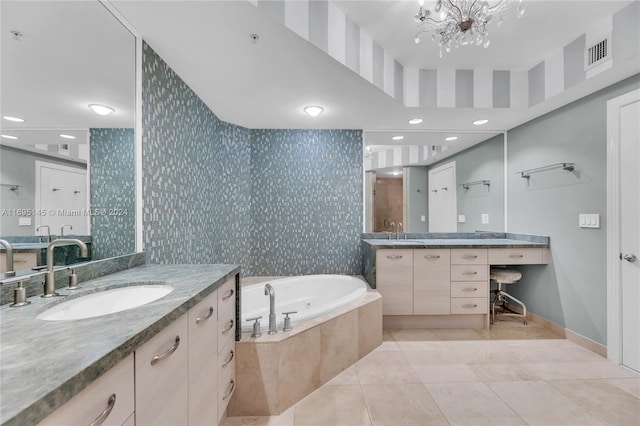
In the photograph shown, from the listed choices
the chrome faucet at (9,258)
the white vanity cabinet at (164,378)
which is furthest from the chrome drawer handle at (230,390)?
the chrome faucet at (9,258)

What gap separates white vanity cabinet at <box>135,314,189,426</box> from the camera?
0.73 metres

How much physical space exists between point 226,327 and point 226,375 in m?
0.26

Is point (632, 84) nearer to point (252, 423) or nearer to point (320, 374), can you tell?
point (320, 374)

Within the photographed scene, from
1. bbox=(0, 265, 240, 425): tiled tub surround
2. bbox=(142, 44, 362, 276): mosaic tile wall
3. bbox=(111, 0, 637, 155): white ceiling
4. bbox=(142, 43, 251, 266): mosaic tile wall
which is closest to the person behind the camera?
bbox=(0, 265, 240, 425): tiled tub surround

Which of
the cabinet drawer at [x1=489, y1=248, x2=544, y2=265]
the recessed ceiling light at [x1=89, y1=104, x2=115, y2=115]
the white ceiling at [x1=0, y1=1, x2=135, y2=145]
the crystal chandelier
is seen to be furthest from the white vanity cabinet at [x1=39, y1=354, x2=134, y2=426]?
the cabinet drawer at [x1=489, y1=248, x2=544, y2=265]

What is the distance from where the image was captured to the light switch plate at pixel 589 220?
214 centimetres

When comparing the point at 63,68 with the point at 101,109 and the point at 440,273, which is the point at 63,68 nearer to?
the point at 101,109

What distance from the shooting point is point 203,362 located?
1112 mm

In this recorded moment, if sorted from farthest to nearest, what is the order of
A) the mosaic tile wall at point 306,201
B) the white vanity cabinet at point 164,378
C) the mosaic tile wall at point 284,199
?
1. the mosaic tile wall at point 306,201
2. the mosaic tile wall at point 284,199
3. the white vanity cabinet at point 164,378

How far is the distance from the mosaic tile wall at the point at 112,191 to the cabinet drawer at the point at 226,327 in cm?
69

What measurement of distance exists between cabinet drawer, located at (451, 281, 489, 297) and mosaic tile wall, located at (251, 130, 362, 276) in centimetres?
103

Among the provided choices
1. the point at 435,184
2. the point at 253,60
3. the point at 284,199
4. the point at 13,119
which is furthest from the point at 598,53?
the point at 13,119

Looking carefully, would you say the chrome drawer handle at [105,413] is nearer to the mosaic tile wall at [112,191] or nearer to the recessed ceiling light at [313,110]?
the mosaic tile wall at [112,191]

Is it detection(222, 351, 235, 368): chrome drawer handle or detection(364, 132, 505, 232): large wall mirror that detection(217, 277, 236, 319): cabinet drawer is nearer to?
detection(222, 351, 235, 368): chrome drawer handle
